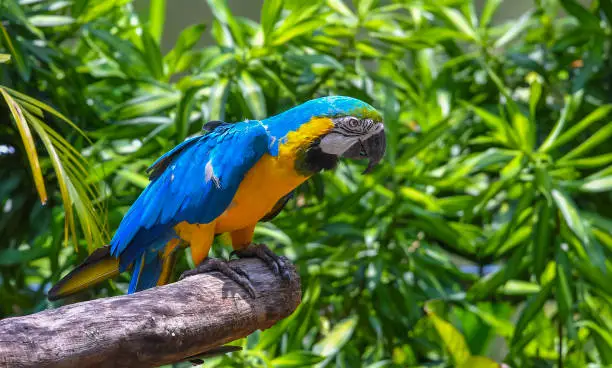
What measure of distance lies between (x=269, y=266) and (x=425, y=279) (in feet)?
3.13

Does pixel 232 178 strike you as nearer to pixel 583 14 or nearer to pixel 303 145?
pixel 303 145

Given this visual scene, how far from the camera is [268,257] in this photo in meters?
1.43

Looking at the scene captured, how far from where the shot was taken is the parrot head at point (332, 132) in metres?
1.30

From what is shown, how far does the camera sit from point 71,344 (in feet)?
3.23

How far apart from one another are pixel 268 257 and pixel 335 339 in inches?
32.2

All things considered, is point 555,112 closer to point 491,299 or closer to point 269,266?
point 491,299

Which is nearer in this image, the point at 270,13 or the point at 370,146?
the point at 370,146

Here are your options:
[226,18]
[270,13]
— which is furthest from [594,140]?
[226,18]

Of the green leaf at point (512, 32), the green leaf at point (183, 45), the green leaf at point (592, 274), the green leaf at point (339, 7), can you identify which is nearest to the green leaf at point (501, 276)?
the green leaf at point (592, 274)

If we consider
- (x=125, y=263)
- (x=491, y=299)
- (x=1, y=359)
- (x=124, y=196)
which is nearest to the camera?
(x=1, y=359)

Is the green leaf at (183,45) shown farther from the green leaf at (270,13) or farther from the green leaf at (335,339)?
the green leaf at (335,339)

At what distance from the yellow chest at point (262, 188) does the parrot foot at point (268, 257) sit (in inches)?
2.9

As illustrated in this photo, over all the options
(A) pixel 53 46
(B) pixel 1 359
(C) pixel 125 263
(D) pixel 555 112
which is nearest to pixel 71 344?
(B) pixel 1 359

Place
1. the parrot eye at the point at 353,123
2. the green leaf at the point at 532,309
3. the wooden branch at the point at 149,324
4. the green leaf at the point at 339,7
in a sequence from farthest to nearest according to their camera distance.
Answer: the green leaf at the point at 339,7 → the green leaf at the point at 532,309 → the parrot eye at the point at 353,123 → the wooden branch at the point at 149,324
